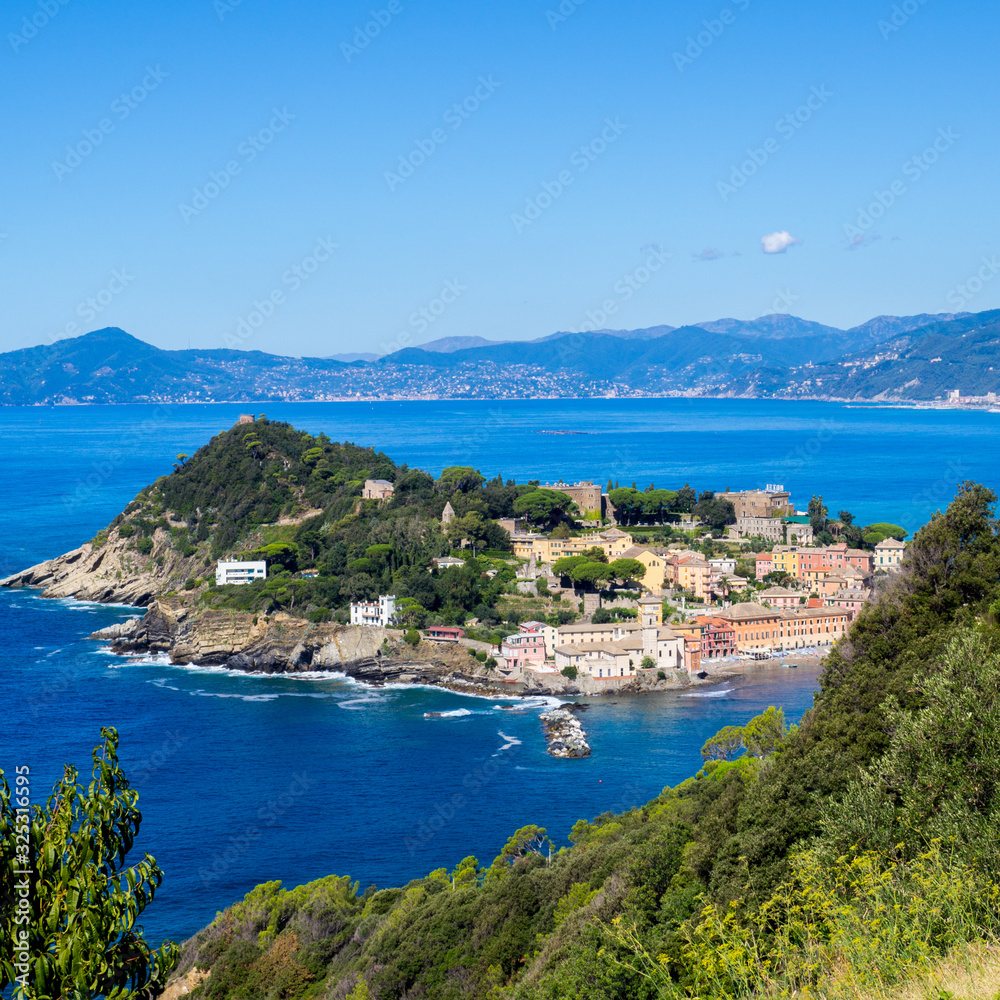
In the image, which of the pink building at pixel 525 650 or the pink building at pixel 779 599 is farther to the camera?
the pink building at pixel 779 599

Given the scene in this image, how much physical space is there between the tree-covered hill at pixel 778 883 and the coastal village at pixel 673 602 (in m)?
14.2

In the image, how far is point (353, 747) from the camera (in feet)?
83.4

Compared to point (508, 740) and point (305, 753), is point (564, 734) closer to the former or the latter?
point (508, 740)

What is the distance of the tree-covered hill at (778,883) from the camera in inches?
207

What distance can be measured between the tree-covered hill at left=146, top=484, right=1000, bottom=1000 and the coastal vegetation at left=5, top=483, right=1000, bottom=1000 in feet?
0.08

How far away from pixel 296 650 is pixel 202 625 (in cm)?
384

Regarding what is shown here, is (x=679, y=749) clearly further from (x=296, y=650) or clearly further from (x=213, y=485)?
(x=213, y=485)

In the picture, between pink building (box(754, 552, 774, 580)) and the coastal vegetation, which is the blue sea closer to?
the coastal vegetation

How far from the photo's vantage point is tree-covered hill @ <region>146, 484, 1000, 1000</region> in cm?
526

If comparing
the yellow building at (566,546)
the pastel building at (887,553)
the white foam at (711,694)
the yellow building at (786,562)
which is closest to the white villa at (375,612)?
the yellow building at (566,546)

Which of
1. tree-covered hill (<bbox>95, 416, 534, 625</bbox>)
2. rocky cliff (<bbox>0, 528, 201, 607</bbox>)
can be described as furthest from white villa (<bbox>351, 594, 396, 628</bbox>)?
rocky cliff (<bbox>0, 528, 201, 607</bbox>)

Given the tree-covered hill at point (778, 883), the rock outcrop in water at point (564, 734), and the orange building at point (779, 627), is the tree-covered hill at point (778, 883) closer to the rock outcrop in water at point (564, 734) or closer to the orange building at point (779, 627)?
the rock outcrop in water at point (564, 734)

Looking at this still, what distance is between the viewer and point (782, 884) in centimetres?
673

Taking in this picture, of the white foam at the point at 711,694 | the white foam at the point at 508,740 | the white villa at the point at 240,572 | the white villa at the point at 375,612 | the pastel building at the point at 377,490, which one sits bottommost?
the white foam at the point at 711,694
